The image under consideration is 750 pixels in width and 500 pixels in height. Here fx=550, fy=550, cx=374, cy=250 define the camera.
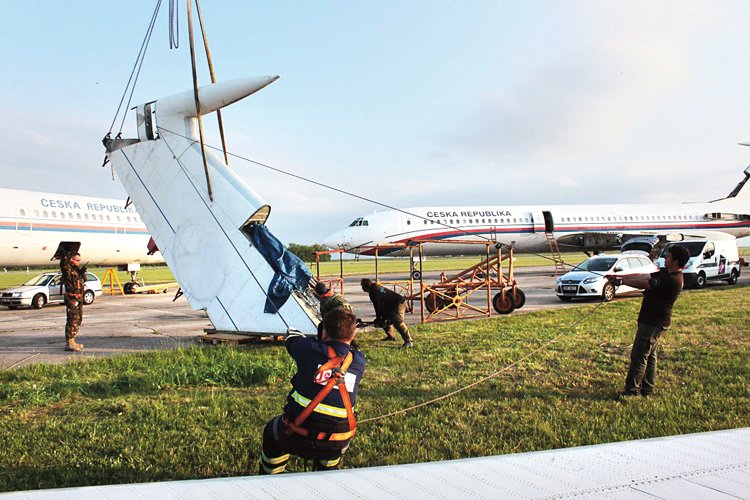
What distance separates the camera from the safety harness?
11.6ft

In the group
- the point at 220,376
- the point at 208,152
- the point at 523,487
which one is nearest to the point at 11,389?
the point at 220,376

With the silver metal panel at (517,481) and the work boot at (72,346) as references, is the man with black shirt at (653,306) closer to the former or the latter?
the silver metal panel at (517,481)

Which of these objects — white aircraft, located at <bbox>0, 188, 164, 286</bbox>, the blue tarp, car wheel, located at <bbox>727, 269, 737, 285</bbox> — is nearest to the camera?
the blue tarp

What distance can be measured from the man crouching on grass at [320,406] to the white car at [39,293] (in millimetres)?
18539

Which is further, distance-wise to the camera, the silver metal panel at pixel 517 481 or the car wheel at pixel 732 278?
the car wheel at pixel 732 278

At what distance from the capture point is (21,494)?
218 cm

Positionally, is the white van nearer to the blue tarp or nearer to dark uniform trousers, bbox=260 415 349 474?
the blue tarp

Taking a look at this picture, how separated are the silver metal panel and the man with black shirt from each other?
4.09 m

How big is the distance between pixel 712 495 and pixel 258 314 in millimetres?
7821

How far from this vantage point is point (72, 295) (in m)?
11.1

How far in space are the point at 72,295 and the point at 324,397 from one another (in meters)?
A: 9.52

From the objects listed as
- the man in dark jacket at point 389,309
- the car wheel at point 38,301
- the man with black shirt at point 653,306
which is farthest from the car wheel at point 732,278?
the car wheel at point 38,301

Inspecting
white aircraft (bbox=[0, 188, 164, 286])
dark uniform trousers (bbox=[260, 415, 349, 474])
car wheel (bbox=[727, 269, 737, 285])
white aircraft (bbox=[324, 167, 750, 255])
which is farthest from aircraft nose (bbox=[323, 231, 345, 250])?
dark uniform trousers (bbox=[260, 415, 349, 474])

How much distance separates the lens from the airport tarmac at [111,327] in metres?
11.0
